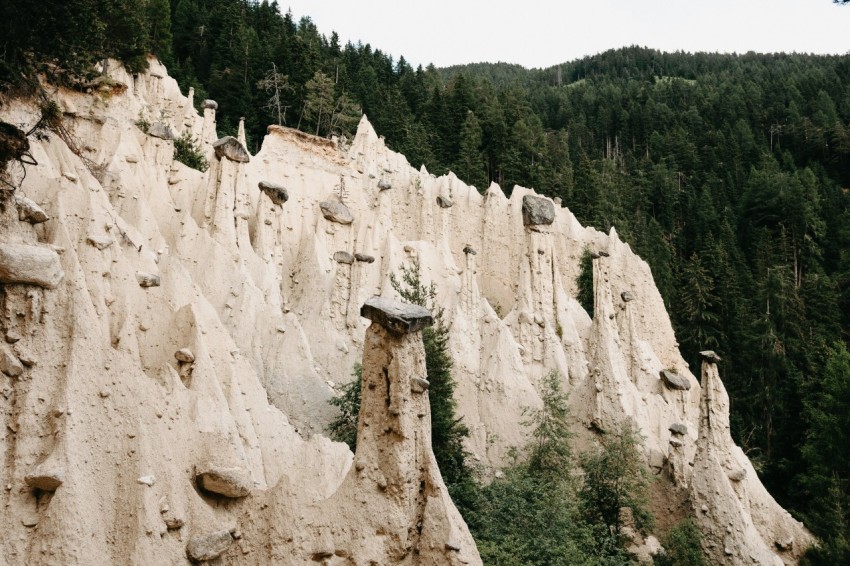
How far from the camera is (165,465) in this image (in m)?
8.48

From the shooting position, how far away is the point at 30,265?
27.2 ft

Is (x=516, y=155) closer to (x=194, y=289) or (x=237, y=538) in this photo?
→ (x=194, y=289)

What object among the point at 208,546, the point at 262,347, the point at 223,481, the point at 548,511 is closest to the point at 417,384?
the point at 223,481

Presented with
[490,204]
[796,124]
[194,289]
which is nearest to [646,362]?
[490,204]

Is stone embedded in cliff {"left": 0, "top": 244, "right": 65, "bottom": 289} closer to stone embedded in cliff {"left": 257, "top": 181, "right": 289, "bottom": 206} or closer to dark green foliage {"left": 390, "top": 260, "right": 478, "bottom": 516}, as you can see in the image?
dark green foliage {"left": 390, "top": 260, "right": 478, "bottom": 516}

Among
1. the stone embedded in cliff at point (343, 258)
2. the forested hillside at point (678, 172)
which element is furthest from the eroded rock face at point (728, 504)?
the stone embedded in cliff at point (343, 258)

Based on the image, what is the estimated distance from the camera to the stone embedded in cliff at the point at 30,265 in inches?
318

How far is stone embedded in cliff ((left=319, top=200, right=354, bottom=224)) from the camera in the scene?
84.4ft

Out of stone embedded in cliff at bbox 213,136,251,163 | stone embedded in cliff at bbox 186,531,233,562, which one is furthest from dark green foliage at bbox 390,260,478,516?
stone embedded in cliff at bbox 213,136,251,163

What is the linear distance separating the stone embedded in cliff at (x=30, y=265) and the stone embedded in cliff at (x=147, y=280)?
104 inches

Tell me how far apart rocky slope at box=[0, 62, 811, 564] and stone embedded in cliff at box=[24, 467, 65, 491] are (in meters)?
0.02

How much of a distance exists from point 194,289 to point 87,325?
13.5 ft

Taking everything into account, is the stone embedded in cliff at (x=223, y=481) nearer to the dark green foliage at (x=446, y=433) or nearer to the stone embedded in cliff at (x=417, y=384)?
the stone embedded in cliff at (x=417, y=384)

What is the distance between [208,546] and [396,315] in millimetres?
4169
